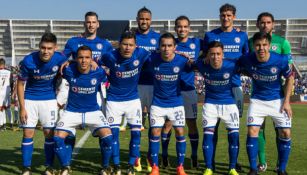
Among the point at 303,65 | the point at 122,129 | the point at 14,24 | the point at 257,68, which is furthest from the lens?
the point at 303,65

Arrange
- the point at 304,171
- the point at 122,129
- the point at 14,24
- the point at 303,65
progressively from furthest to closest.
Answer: the point at 303,65 → the point at 14,24 → the point at 122,129 → the point at 304,171

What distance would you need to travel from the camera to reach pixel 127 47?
659 cm

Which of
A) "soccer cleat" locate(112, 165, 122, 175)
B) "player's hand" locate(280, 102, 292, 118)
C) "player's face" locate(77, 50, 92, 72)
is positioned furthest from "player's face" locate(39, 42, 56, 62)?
"player's hand" locate(280, 102, 292, 118)

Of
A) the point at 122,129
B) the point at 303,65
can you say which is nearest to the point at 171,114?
the point at 122,129

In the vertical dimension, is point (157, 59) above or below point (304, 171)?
above

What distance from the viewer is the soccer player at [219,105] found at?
6551 millimetres

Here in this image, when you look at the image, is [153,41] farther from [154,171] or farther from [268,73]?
[154,171]

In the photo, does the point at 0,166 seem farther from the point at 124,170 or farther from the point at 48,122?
the point at 124,170

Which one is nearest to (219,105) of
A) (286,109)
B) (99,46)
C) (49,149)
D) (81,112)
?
(286,109)

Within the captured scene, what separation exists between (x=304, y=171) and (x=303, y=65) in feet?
161

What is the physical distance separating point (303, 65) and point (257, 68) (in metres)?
50.0

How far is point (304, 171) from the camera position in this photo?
278 inches

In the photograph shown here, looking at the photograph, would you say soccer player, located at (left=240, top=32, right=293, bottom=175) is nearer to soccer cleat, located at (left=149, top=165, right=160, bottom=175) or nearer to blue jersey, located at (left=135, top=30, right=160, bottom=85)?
soccer cleat, located at (left=149, top=165, right=160, bottom=175)

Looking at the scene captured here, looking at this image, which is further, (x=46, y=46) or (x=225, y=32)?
(x=225, y=32)
